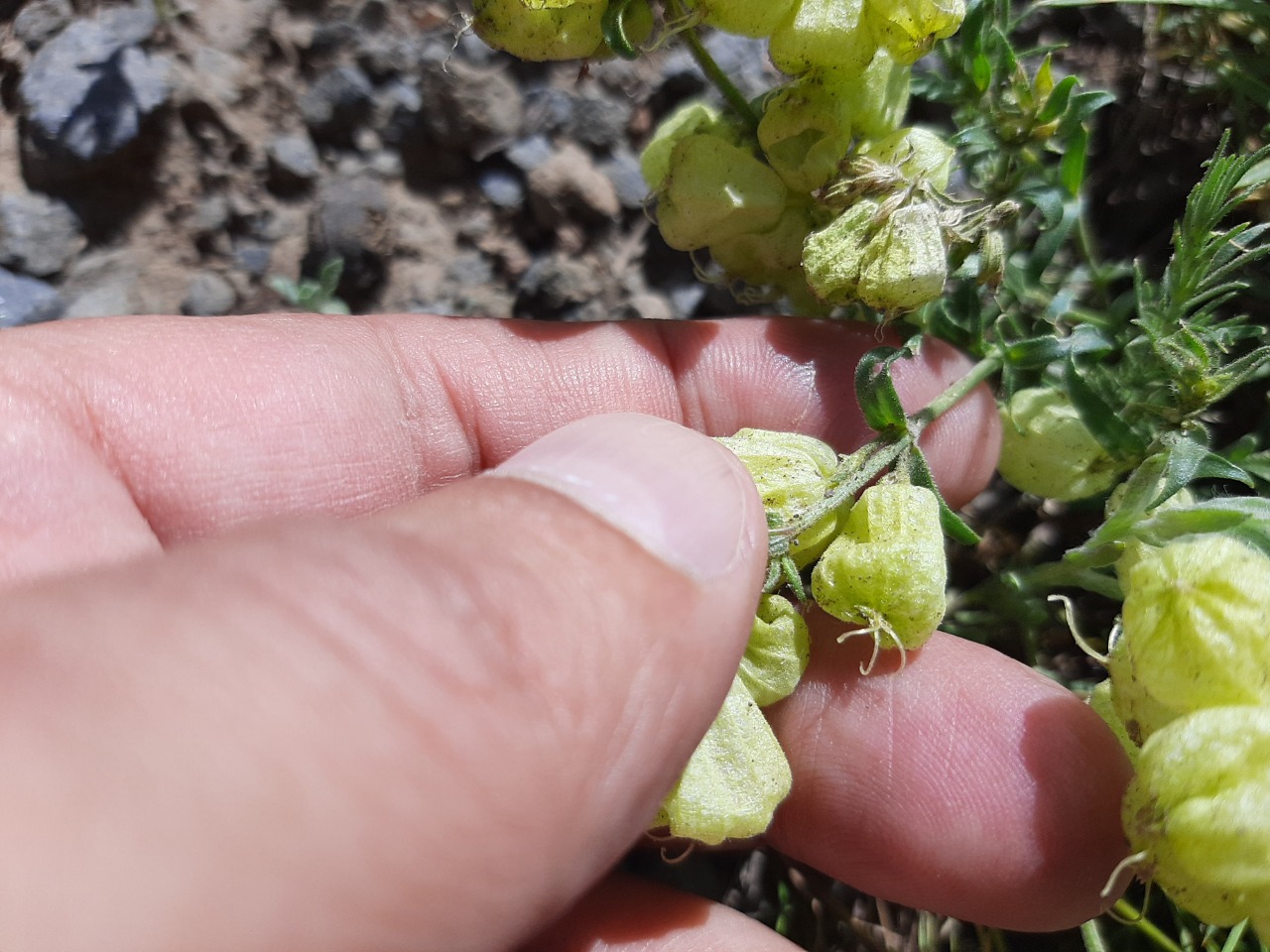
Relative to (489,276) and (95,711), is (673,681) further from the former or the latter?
(489,276)

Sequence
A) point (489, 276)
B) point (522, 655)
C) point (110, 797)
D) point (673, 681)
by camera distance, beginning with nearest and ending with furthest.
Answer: point (110, 797), point (522, 655), point (673, 681), point (489, 276)

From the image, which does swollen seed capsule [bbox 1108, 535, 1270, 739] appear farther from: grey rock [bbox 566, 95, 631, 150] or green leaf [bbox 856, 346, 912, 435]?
grey rock [bbox 566, 95, 631, 150]

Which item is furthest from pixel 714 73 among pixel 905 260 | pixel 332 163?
pixel 332 163

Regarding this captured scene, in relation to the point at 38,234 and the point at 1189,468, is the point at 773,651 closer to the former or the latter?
the point at 1189,468

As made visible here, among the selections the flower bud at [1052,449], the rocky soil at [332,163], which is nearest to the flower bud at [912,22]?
the flower bud at [1052,449]

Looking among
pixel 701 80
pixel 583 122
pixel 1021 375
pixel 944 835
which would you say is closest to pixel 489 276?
pixel 583 122

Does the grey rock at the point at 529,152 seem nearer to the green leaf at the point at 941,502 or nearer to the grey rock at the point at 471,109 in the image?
the grey rock at the point at 471,109

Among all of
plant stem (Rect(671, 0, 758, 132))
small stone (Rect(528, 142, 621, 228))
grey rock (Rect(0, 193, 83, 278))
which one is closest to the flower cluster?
plant stem (Rect(671, 0, 758, 132))
